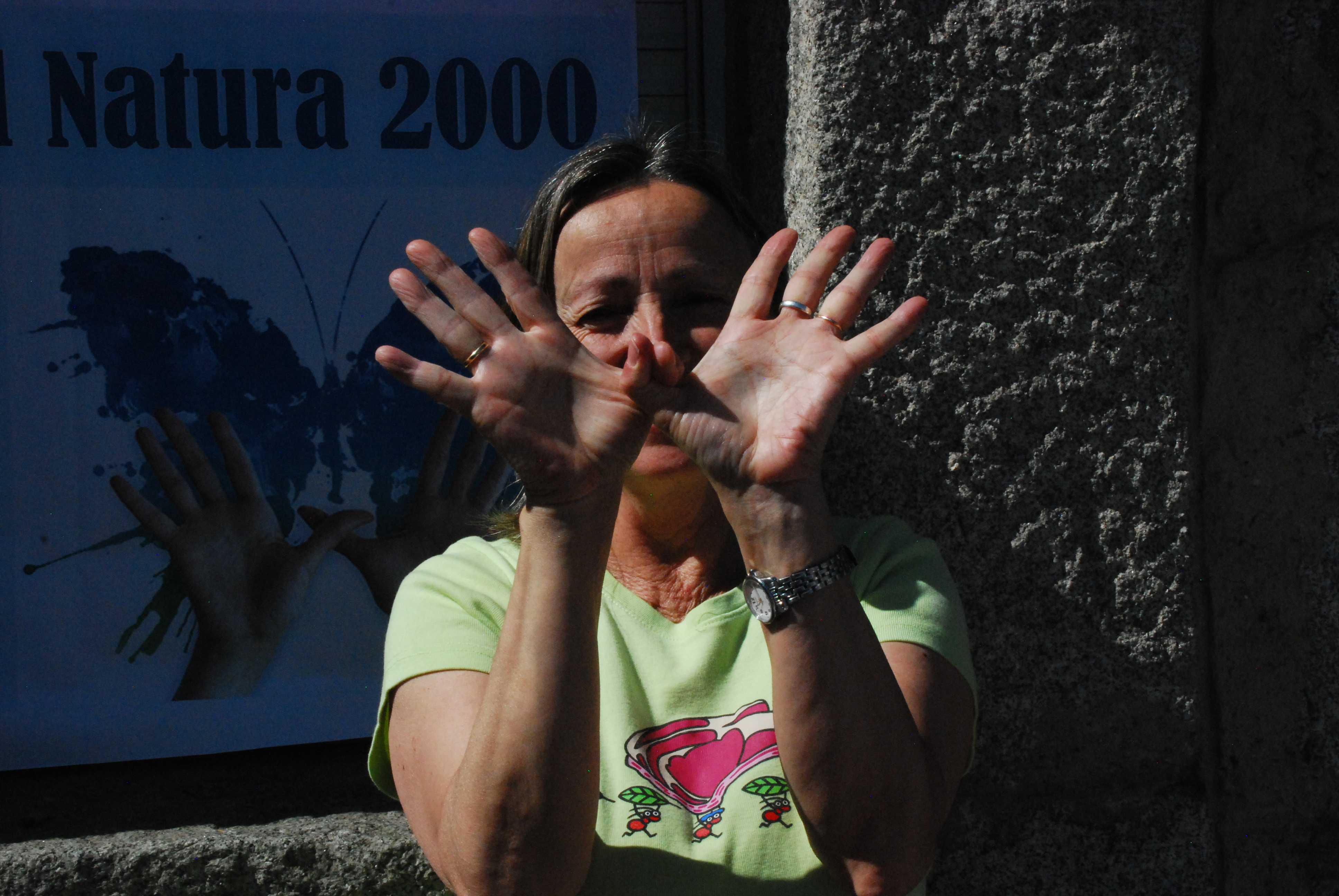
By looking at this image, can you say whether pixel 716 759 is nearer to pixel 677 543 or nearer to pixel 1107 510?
pixel 677 543

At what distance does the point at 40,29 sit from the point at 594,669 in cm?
211

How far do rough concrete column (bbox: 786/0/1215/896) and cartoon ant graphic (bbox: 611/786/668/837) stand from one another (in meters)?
0.79

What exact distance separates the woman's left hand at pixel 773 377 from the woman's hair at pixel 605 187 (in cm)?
44

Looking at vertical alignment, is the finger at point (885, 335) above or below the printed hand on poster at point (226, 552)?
above

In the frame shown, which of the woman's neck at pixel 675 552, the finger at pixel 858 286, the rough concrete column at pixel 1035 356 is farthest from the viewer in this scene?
the rough concrete column at pixel 1035 356

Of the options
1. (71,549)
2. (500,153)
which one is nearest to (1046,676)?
(500,153)

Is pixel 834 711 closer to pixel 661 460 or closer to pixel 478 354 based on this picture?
pixel 661 460

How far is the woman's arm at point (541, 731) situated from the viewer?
1.32 metres

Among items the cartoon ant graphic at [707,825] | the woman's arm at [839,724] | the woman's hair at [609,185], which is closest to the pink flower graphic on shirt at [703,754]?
the cartoon ant graphic at [707,825]

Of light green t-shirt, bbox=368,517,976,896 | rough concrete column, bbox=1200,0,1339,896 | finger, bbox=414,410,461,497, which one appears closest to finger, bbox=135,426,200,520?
finger, bbox=414,410,461,497

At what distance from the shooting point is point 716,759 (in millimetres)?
1533

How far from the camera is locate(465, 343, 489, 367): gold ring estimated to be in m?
1.34

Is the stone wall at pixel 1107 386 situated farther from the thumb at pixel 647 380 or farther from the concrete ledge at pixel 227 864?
the concrete ledge at pixel 227 864

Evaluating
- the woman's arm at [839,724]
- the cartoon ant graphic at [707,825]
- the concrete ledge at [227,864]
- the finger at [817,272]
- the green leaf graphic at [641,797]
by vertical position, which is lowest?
the concrete ledge at [227,864]
